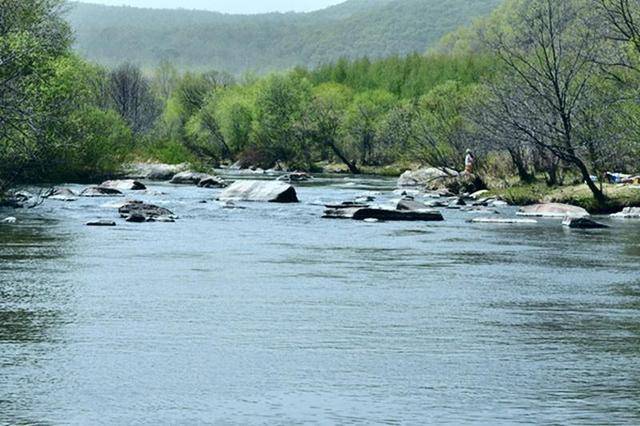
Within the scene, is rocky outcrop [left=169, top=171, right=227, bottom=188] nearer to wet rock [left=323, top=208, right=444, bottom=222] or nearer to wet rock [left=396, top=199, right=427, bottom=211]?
wet rock [left=396, top=199, right=427, bottom=211]

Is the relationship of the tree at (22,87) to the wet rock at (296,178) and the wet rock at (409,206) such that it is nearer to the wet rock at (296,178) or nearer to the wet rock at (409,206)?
the wet rock at (409,206)

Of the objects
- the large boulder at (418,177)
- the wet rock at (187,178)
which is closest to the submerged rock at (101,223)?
the wet rock at (187,178)

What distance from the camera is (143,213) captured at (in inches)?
1674

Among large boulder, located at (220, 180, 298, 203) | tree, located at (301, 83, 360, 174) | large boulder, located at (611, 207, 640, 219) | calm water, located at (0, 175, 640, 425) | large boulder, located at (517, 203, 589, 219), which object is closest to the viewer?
calm water, located at (0, 175, 640, 425)

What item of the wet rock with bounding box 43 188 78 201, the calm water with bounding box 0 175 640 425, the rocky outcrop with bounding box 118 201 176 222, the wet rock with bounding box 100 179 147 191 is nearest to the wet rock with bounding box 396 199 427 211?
the rocky outcrop with bounding box 118 201 176 222

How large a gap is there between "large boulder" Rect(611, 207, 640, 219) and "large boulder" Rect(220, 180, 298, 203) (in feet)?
49.5

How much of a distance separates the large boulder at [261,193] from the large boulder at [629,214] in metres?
15.1

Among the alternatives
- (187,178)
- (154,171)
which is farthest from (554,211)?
(154,171)

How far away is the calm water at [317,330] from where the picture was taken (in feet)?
42.5

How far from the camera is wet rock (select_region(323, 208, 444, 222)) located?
43191 mm

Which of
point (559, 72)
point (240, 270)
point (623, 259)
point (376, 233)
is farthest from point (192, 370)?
point (559, 72)

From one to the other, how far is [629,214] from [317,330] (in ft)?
97.5

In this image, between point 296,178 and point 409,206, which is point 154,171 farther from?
point 409,206

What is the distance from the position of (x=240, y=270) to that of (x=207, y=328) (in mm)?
A: 8436
